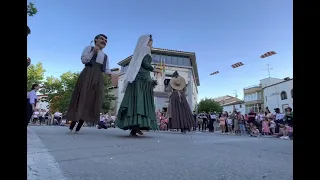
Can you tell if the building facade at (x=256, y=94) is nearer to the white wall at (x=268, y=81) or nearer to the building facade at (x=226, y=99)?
the white wall at (x=268, y=81)

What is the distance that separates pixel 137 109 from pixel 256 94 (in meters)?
64.4

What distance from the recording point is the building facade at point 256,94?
200 feet

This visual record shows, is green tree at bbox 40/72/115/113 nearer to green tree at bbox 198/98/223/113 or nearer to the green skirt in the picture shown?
green tree at bbox 198/98/223/113

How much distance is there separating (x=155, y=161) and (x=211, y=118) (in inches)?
612

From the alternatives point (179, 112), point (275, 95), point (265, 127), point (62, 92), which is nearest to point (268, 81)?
point (275, 95)

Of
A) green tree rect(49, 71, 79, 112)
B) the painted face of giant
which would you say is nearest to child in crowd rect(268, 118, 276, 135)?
the painted face of giant

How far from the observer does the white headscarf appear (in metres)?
5.84

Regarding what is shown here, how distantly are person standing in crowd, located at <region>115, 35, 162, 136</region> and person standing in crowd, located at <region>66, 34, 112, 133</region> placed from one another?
60 centimetres

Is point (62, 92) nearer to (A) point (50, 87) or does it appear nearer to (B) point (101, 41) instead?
(A) point (50, 87)

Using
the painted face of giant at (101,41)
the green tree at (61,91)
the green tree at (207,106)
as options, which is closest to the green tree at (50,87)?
the green tree at (61,91)
